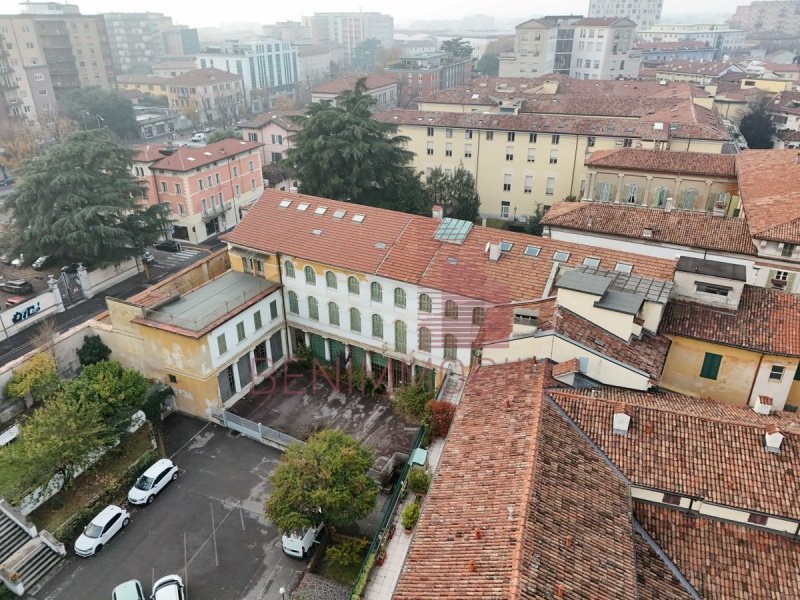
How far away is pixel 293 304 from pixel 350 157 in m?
16.6

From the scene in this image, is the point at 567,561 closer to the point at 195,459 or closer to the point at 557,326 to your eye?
the point at 557,326

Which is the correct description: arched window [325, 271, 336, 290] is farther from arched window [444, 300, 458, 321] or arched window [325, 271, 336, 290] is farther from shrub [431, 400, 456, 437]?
shrub [431, 400, 456, 437]

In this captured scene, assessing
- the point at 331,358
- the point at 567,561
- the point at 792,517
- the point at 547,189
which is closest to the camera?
the point at 567,561

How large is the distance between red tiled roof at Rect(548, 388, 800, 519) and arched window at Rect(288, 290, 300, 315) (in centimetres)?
2151

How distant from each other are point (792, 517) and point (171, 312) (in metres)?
31.6

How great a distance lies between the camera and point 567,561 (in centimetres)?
1529

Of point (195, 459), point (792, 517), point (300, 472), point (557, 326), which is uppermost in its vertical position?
point (557, 326)

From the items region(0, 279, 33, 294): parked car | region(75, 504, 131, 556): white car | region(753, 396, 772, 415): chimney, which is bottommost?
region(75, 504, 131, 556): white car

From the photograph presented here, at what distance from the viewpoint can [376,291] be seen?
34312 mm

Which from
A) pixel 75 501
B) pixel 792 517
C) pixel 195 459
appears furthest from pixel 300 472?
pixel 792 517

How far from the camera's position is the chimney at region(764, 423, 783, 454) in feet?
60.2

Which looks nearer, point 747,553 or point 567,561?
point 567,561

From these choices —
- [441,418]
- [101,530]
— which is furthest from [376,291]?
[101,530]

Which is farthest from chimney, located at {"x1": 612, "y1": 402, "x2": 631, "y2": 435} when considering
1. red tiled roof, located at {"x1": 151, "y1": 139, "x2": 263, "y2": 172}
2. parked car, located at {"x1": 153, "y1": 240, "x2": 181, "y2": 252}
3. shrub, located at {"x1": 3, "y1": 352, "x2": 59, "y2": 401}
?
red tiled roof, located at {"x1": 151, "y1": 139, "x2": 263, "y2": 172}
